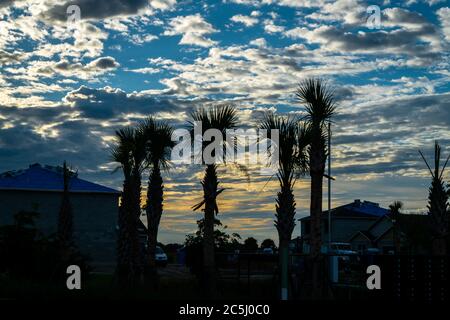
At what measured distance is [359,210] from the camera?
8612 cm

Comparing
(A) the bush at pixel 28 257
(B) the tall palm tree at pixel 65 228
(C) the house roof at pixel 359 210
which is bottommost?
(A) the bush at pixel 28 257

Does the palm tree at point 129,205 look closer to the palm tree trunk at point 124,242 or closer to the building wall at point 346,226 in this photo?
the palm tree trunk at point 124,242

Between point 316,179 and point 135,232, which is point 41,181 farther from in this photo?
point 316,179

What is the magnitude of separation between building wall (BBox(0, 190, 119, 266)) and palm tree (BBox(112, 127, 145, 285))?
24.9m

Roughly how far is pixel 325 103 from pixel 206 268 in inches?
307

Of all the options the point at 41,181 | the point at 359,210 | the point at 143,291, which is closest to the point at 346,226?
the point at 359,210

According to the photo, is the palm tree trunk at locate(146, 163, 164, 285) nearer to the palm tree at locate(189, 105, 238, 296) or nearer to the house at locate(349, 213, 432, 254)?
the palm tree at locate(189, 105, 238, 296)

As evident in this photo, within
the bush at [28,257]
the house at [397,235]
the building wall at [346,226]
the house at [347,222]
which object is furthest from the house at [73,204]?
the building wall at [346,226]

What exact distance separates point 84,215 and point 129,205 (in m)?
27.0

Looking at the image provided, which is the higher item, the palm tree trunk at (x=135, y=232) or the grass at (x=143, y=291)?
the palm tree trunk at (x=135, y=232)

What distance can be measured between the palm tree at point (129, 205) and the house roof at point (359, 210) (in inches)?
1998

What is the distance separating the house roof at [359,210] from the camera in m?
82.8

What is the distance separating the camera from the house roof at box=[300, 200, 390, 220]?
82.8m
